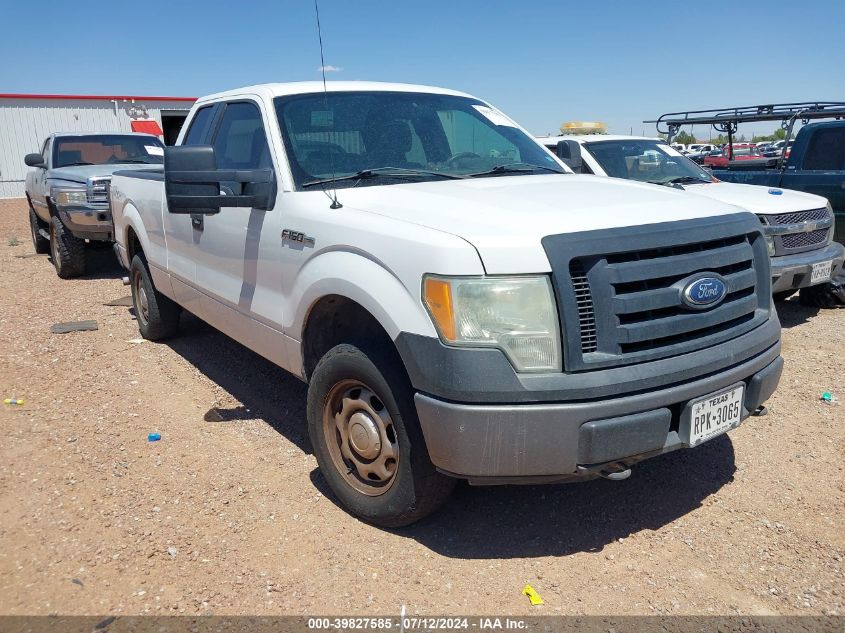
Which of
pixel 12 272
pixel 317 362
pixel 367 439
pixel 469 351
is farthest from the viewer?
pixel 12 272

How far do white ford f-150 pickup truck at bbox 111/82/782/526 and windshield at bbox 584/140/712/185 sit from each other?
3.92 metres

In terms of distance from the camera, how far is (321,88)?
410cm

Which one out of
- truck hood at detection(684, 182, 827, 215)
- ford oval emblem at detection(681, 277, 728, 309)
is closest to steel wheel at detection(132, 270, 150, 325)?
ford oval emblem at detection(681, 277, 728, 309)

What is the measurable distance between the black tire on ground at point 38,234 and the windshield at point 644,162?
890 cm

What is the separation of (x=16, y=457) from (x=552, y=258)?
3.35 meters

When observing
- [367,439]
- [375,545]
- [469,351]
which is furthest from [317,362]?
[469,351]

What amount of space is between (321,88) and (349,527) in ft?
8.15

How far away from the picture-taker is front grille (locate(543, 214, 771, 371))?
2592mm

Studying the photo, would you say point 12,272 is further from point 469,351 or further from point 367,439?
point 469,351

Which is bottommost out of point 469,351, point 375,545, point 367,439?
point 375,545

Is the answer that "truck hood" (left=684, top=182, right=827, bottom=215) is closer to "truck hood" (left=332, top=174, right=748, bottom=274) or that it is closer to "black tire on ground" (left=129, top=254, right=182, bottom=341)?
"truck hood" (left=332, top=174, right=748, bottom=274)

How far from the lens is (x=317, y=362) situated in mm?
3535

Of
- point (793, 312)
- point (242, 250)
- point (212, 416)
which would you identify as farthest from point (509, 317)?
point (793, 312)

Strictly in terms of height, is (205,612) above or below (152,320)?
below
